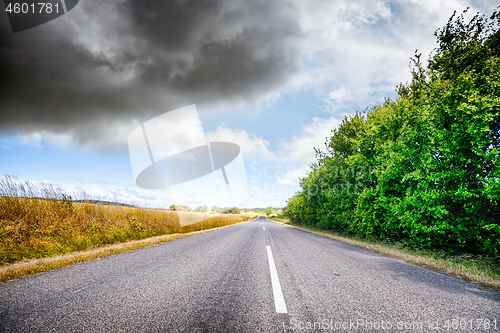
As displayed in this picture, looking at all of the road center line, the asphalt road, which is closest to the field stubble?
the asphalt road

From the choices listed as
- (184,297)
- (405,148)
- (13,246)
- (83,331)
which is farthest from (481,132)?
(13,246)

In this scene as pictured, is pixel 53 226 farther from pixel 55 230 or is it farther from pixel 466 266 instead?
pixel 466 266

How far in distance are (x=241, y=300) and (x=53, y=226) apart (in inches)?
295

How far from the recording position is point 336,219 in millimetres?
13867

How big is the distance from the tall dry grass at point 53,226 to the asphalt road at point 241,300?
222 cm

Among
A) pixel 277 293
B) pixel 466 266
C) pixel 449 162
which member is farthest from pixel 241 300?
pixel 449 162

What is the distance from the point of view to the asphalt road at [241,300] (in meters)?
2.22

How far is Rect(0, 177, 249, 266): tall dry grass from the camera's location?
531 centimetres

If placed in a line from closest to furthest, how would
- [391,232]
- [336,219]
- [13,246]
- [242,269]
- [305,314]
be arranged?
[305,314] → [242,269] → [13,246] → [391,232] → [336,219]

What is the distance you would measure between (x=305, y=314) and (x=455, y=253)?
7491 mm

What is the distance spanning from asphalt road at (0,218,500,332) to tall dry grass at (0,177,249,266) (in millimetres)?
2220

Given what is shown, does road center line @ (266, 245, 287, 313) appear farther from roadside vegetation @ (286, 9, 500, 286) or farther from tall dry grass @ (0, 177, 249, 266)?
tall dry grass @ (0, 177, 249, 266)

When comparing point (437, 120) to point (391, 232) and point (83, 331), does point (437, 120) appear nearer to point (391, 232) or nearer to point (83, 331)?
point (391, 232)

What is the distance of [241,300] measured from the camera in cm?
286
